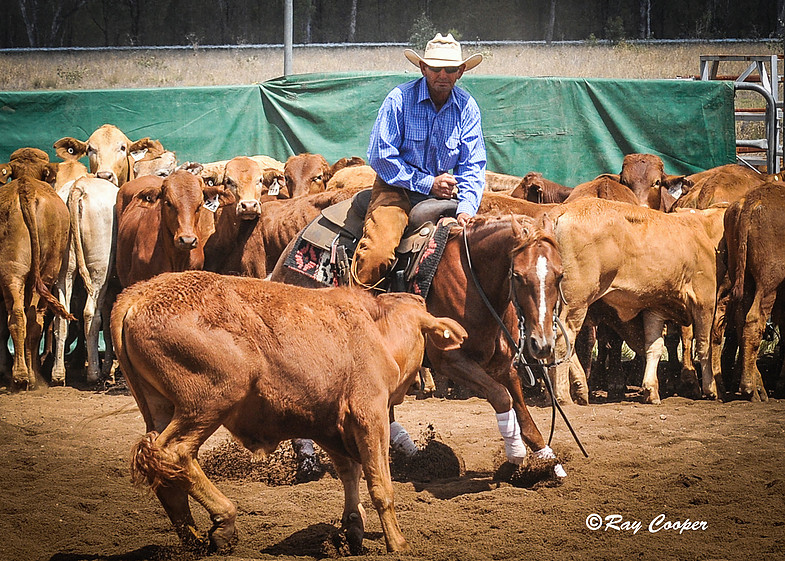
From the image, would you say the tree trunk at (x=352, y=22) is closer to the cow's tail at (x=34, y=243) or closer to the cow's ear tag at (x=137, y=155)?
the cow's ear tag at (x=137, y=155)

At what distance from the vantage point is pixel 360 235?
6531 millimetres

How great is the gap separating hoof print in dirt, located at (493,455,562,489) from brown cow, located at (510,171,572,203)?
479 cm

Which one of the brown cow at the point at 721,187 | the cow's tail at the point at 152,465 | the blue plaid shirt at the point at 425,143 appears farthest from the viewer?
the brown cow at the point at 721,187

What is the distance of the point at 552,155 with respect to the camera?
1118 cm

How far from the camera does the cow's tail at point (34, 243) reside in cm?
887

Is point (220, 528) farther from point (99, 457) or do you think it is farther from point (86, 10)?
point (86, 10)

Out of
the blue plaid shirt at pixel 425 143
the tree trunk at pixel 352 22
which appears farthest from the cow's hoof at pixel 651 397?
the tree trunk at pixel 352 22

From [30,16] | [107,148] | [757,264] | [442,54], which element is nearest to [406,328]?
[442,54]

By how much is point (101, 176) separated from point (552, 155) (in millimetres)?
5040

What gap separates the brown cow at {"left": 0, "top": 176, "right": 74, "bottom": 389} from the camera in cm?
896

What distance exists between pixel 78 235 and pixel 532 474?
5.80 metres

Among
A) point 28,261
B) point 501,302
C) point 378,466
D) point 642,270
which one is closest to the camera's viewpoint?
point 378,466

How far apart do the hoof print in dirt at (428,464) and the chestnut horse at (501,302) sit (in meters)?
0.47

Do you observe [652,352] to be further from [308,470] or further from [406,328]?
[406,328]
